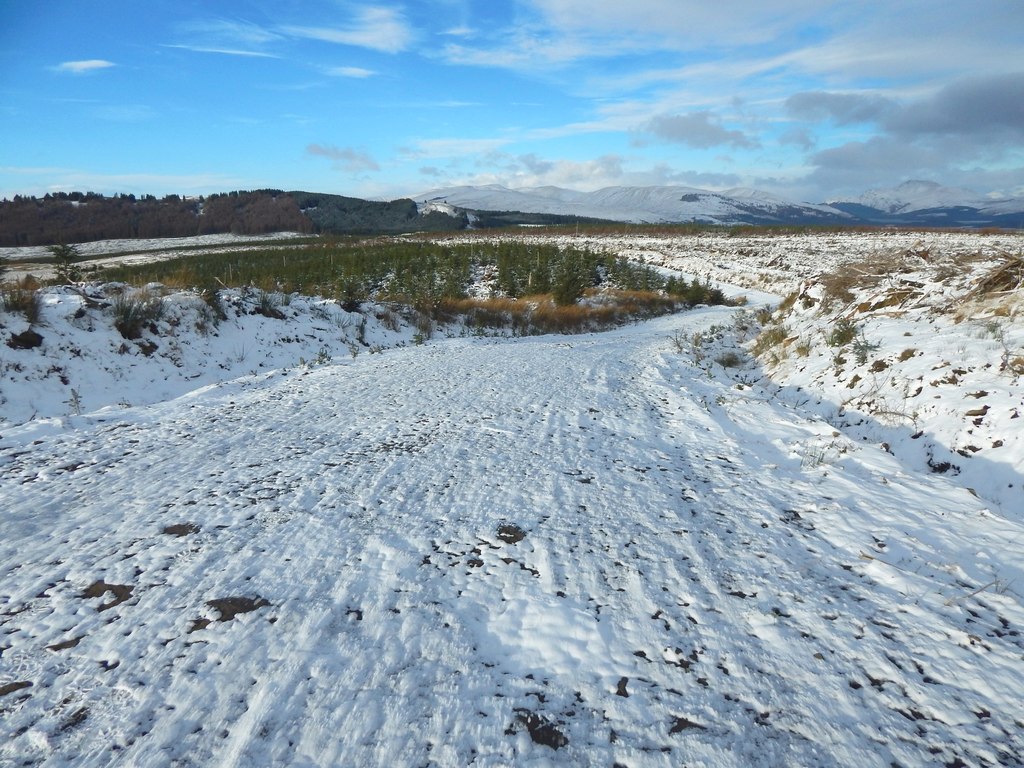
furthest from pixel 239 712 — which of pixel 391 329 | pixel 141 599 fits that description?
pixel 391 329

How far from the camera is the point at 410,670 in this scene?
2.34 m

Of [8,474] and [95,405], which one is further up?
[8,474]

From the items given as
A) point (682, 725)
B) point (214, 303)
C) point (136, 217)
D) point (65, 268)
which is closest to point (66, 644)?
point (682, 725)

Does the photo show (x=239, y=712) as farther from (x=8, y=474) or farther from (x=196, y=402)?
(x=196, y=402)

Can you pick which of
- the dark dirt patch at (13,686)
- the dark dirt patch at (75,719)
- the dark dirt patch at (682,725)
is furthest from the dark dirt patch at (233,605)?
the dark dirt patch at (682,725)

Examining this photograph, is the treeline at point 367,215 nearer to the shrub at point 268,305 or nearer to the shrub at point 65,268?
the shrub at point 65,268

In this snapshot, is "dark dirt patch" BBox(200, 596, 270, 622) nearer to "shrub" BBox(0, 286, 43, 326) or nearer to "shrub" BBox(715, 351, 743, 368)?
"shrub" BBox(0, 286, 43, 326)

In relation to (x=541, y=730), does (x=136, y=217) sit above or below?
above

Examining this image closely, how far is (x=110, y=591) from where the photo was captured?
9.16 feet

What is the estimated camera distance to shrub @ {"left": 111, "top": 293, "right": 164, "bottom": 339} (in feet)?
32.6

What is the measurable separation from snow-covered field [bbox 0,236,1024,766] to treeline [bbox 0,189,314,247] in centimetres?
9374

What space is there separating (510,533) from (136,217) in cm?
10656

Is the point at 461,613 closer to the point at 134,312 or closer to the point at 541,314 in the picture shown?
the point at 134,312

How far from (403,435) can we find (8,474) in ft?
10.9
